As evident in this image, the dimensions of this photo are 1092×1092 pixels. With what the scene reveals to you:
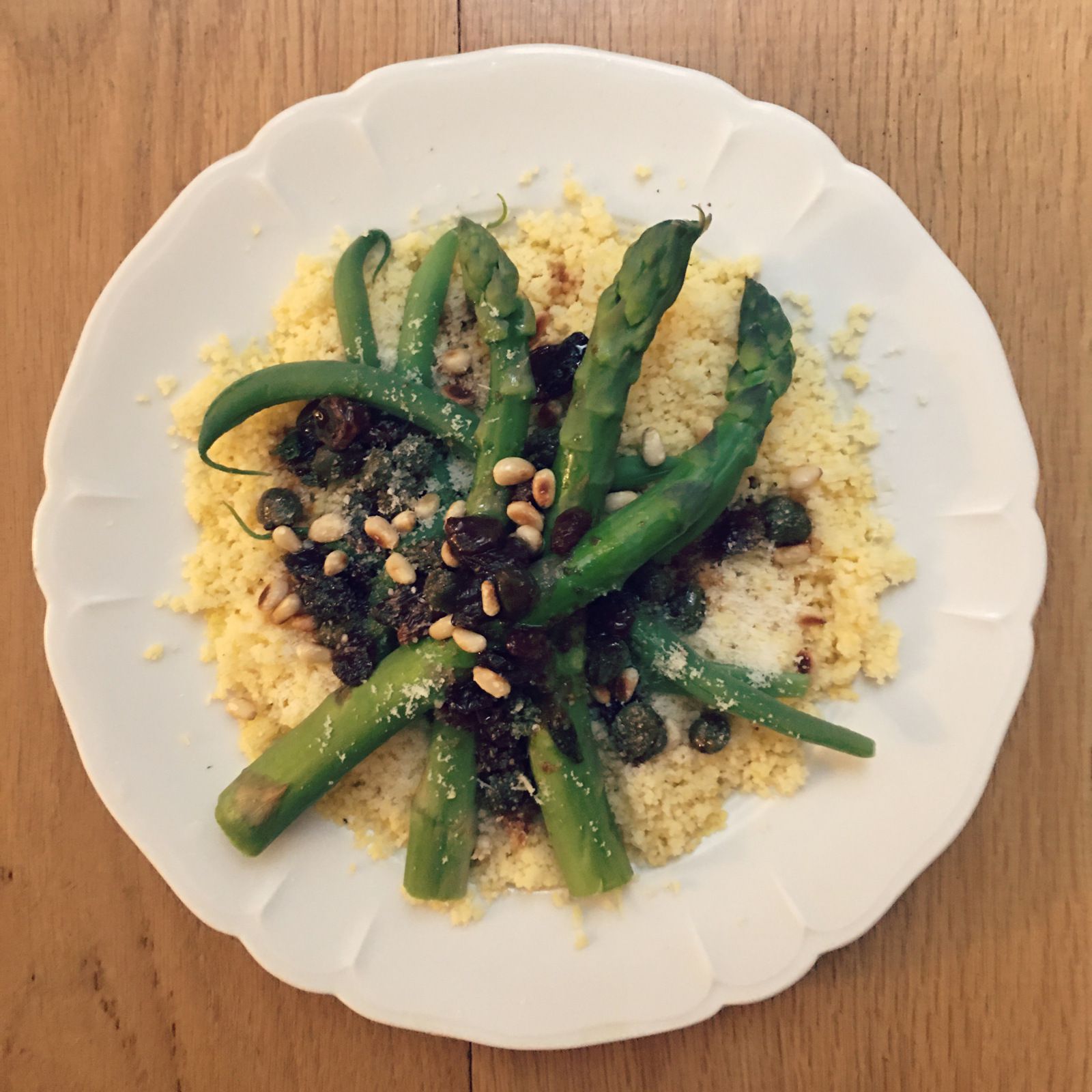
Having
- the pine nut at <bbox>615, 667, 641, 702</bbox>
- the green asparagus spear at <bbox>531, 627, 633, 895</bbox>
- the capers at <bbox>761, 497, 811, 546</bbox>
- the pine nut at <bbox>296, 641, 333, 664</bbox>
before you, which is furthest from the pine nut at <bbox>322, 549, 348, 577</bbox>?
the capers at <bbox>761, 497, 811, 546</bbox>

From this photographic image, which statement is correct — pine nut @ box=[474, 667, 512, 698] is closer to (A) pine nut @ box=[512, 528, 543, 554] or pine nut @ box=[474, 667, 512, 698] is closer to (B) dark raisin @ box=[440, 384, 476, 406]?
(A) pine nut @ box=[512, 528, 543, 554]

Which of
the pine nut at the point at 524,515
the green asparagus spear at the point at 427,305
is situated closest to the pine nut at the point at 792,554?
the pine nut at the point at 524,515

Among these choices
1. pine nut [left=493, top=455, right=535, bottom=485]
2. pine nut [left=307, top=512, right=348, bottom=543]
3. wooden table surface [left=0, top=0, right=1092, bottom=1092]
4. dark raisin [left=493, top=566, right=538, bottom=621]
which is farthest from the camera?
wooden table surface [left=0, top=0, right=1092, bottom=1092]

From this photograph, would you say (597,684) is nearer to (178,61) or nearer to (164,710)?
(164,710)

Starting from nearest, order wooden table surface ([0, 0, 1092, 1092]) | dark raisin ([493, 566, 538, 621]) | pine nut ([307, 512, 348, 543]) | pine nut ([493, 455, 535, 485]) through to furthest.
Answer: dark raisin ([493, 566, 538, 621]) → pine nut ([493, 455, 535, 485]) → pine nut ([307, 512, 348, 543]) → wooden table surface ([0, 0, 1092, 1092])

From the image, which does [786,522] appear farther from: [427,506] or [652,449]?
[427,506]

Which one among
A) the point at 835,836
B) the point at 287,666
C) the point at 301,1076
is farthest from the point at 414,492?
the point at 301,1076
